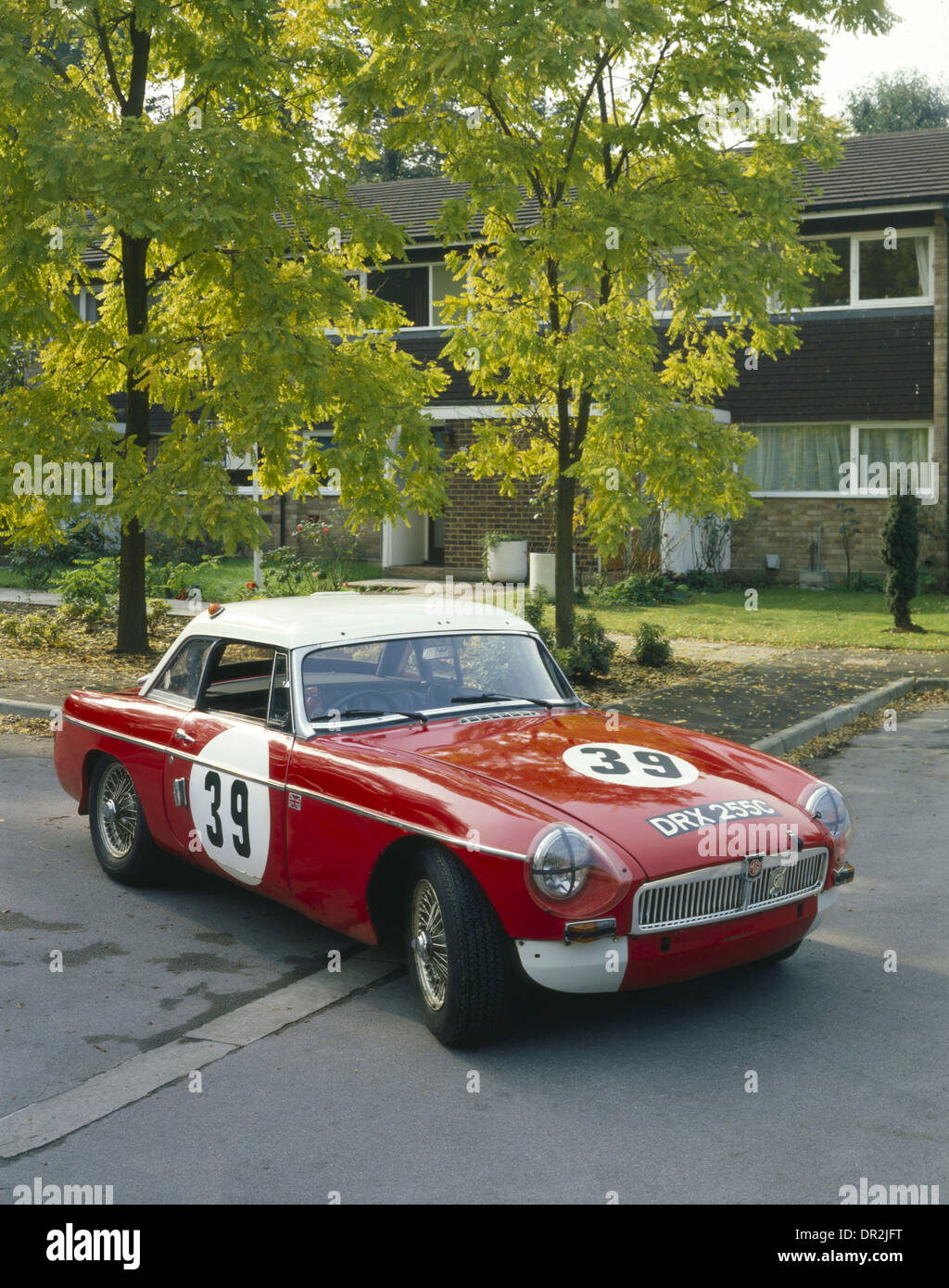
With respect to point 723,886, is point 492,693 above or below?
above

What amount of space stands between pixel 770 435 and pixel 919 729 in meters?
13.3

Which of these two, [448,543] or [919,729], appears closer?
[919,729]

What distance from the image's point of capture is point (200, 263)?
11.3 metres

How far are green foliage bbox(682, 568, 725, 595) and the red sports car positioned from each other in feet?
51.9

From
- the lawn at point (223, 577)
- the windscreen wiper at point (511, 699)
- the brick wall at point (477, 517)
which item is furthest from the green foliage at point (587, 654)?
the brick wall at point (477, 517)

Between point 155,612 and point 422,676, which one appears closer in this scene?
point 422,676

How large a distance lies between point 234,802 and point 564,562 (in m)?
7.60

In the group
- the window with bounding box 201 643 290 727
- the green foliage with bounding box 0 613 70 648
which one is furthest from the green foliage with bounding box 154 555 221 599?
the window with bounding box 201 643 290 727

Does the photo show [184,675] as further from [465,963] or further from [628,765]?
[465,963]

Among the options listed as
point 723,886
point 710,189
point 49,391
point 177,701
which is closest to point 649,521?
point 710,189

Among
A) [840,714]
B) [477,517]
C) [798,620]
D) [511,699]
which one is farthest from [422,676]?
[477,517]

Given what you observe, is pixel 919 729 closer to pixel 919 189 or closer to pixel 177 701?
pixel 177 701

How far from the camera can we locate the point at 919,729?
10.8m

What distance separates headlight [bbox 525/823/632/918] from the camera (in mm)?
4137
